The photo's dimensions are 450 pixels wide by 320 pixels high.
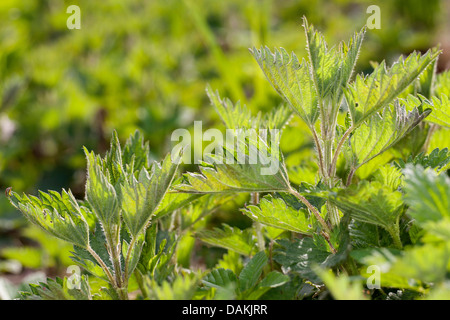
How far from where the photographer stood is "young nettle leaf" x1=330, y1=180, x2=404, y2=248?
67 cm

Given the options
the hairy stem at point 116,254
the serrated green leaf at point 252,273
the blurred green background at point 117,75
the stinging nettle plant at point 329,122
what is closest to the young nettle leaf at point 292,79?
the stinging nettle plant at point 329,122

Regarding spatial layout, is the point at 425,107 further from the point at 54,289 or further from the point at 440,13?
the point at 440,13

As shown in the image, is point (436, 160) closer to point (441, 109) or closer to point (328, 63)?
point (441, 109)

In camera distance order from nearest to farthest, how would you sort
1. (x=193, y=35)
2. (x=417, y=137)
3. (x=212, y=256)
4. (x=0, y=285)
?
(x=417, y=137) < (x=0, y=285) < (x=212, y=256) < (x=193, y=35)

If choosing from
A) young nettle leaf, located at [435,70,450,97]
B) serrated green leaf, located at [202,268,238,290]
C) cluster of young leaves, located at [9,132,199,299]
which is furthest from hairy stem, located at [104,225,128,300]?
young nettle leaf, located at [435,70,450,97]

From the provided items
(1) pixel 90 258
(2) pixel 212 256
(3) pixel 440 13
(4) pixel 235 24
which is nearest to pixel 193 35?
(4) pixel 235 24

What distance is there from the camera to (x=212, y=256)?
1244 millimetres

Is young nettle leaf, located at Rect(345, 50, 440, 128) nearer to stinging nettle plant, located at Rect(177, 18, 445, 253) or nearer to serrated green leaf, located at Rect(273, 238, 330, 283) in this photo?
stinging nettle plant, located at Rect(177, 18, 445, 253)

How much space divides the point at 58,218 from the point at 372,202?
445mm

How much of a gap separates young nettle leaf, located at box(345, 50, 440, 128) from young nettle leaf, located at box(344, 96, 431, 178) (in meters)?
0.02

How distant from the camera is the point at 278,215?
0.77 m

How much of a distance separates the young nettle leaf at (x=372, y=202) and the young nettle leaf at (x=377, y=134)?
9 cm

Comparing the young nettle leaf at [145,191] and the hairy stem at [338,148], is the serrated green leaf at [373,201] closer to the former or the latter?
the hairy stem at [338,148]

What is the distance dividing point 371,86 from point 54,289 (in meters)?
0.55
